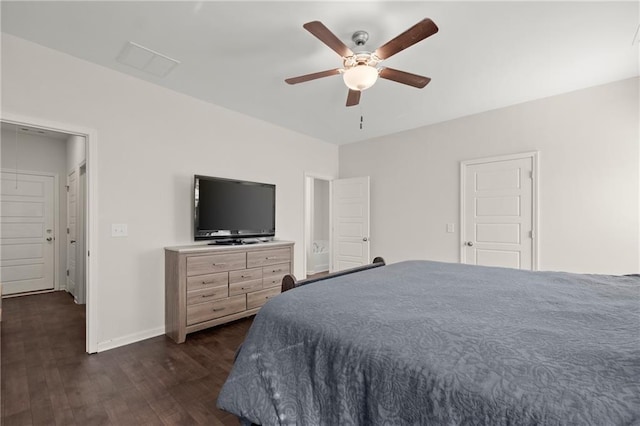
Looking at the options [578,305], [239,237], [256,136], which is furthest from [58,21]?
[578,305]

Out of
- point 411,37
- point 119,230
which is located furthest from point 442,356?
point 119,230

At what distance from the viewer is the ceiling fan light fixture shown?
209 centimetres

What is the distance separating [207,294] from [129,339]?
83 cm

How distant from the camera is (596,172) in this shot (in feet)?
10.1

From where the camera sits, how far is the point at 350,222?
5.17 m

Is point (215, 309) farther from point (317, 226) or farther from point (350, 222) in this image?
point (317, 226)

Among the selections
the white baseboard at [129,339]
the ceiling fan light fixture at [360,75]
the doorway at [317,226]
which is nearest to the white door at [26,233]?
the white baseboard at [129,339]

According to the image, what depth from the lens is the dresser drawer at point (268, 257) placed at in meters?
3.42

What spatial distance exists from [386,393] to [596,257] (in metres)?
3.51

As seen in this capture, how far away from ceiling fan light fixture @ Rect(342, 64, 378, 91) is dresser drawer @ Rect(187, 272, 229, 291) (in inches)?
91.5

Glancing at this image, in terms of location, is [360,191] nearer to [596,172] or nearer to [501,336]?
[596,172]

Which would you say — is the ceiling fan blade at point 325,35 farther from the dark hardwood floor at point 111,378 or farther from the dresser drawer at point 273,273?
the dresser drawer at point 273,273

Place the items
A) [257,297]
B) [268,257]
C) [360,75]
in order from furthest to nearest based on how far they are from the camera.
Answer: [268,257] → [257,297] → [360,75]

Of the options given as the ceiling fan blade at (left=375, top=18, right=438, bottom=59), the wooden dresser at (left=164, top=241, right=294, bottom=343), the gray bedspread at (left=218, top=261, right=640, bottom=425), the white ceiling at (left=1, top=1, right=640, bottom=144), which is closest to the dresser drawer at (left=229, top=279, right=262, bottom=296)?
the wooden dresser at (left=164, top=241, right=294, bottom=343)
